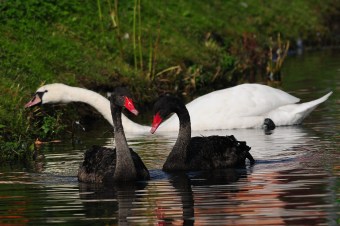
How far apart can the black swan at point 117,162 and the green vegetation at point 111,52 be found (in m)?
1.92

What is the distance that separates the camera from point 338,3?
3562 cm

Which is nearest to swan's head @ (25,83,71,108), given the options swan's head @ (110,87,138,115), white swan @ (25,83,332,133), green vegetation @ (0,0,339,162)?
white swan @ (25,83,332,133)

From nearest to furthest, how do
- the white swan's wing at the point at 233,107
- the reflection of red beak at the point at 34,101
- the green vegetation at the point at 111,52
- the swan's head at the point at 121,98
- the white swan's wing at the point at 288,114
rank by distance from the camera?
1. the swan's head at the point at 121,98
2. the reflection of red beak at the point at 34,101
3. the green vegetation at the point at 111,52
4. the white swan's wing at the point at 233,107
5. the white swan's wing at the point at 288,114

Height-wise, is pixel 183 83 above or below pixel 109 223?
above

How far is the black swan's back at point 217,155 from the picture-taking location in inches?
565

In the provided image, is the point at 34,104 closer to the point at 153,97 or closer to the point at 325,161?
the point at 153,97

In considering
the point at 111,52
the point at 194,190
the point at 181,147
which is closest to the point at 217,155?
the point at 181,147

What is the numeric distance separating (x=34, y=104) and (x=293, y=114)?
4239 millimetres

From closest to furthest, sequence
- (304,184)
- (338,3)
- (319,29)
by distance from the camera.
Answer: (304,184), (319,29), (338,3)

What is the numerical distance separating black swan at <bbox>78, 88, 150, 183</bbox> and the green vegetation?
6.30 ft

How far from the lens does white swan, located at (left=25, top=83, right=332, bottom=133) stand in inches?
725

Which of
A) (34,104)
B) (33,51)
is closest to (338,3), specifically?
(33,51)

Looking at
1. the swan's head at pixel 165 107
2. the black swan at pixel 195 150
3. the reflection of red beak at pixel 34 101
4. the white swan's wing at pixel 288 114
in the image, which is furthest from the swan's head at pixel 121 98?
the white swan's wing at pixel 288 114

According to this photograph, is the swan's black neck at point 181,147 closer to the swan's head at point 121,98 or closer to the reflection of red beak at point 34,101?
the swan's head at point 121,98
